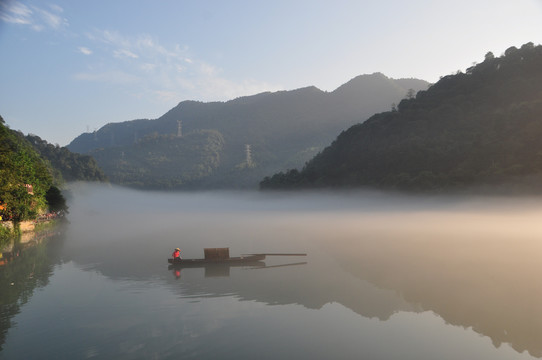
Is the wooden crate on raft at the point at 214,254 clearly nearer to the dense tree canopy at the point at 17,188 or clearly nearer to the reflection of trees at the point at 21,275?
the reflection of trees at the point at 21,275

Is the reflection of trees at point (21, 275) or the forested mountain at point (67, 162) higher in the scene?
the forested mountain at point (67, 162)

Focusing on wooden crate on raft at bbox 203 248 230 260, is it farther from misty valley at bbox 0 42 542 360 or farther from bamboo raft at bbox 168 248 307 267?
misty valley at bbox 0 42 542 360

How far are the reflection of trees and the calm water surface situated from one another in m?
0.13

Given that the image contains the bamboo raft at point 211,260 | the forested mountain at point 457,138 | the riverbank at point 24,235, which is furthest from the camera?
the forested mountain at point 457,138

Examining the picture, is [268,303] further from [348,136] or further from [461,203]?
[348,136]

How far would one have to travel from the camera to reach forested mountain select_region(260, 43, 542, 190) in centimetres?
8562

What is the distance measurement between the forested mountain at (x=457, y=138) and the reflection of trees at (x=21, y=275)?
8759cm

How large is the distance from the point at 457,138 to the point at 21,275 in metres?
102

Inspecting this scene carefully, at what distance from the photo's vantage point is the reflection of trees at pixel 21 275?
20225 mm

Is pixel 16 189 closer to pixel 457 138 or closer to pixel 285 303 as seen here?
pixel 285 303

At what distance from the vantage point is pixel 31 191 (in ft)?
182

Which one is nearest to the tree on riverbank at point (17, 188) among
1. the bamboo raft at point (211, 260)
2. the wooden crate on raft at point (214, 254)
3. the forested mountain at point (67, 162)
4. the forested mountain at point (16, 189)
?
the forested mountain at point (16, 189)

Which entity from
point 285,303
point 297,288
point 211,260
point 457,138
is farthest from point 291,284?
point 457,138

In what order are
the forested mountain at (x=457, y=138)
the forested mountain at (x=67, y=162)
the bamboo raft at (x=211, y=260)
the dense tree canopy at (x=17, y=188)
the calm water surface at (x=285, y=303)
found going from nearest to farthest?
the calm water surface at (x=285, y=303) < the bamboo raft at (x=211, y=260) < the dense tree canopy at (x=17, y=188) < the forested mountain at (x=457, y=138) < the forested mountain at (x=67, y=162)
